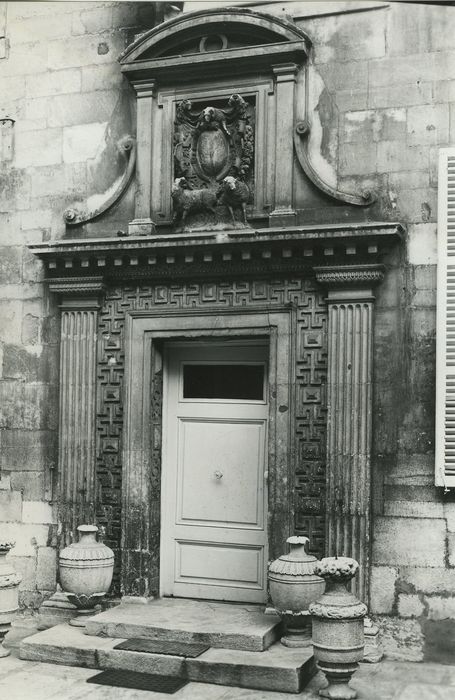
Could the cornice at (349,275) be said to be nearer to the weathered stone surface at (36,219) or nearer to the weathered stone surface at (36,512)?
the weathered stone surface at (36,219)

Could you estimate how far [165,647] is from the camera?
693 cm

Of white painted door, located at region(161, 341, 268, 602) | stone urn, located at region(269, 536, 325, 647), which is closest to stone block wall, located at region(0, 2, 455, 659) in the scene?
stone urn, located at region(269, 536, 325, 647)

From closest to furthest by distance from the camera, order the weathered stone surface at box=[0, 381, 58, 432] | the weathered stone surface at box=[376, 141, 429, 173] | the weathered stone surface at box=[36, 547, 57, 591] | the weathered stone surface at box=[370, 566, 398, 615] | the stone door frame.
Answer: the weathered stone surface at box=[370, 566, 398, 615] → the weathered stone surface at box=[376, 141, 429, 173] → the stone door frame → the weathered stone surface at box=[36, 547, 57, 591] → the weathered stone surface at box=[0, 381, 58, 432]

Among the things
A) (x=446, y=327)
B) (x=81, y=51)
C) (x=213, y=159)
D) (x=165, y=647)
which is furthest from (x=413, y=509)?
(x=81, y=51)

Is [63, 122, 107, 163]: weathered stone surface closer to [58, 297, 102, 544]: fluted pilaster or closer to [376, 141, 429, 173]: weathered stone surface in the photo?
[58, 297, 102, 544]: fluted pilaster

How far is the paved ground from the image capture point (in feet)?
20.7

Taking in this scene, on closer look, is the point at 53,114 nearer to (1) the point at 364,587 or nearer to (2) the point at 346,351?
(2) the point at 346,351

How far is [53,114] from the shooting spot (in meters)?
8.61

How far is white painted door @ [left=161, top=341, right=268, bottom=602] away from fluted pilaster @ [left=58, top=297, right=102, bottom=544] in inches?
26.7

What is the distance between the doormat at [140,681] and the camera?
6477 millimetres

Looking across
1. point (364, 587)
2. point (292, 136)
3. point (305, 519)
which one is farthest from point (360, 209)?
point (364, 587)

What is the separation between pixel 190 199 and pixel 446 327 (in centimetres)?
248

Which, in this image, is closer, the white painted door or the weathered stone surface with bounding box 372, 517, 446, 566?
the weathered stone surface with bounding box 372, 517, 446, 566

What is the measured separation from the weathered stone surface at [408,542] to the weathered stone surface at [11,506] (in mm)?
3357
